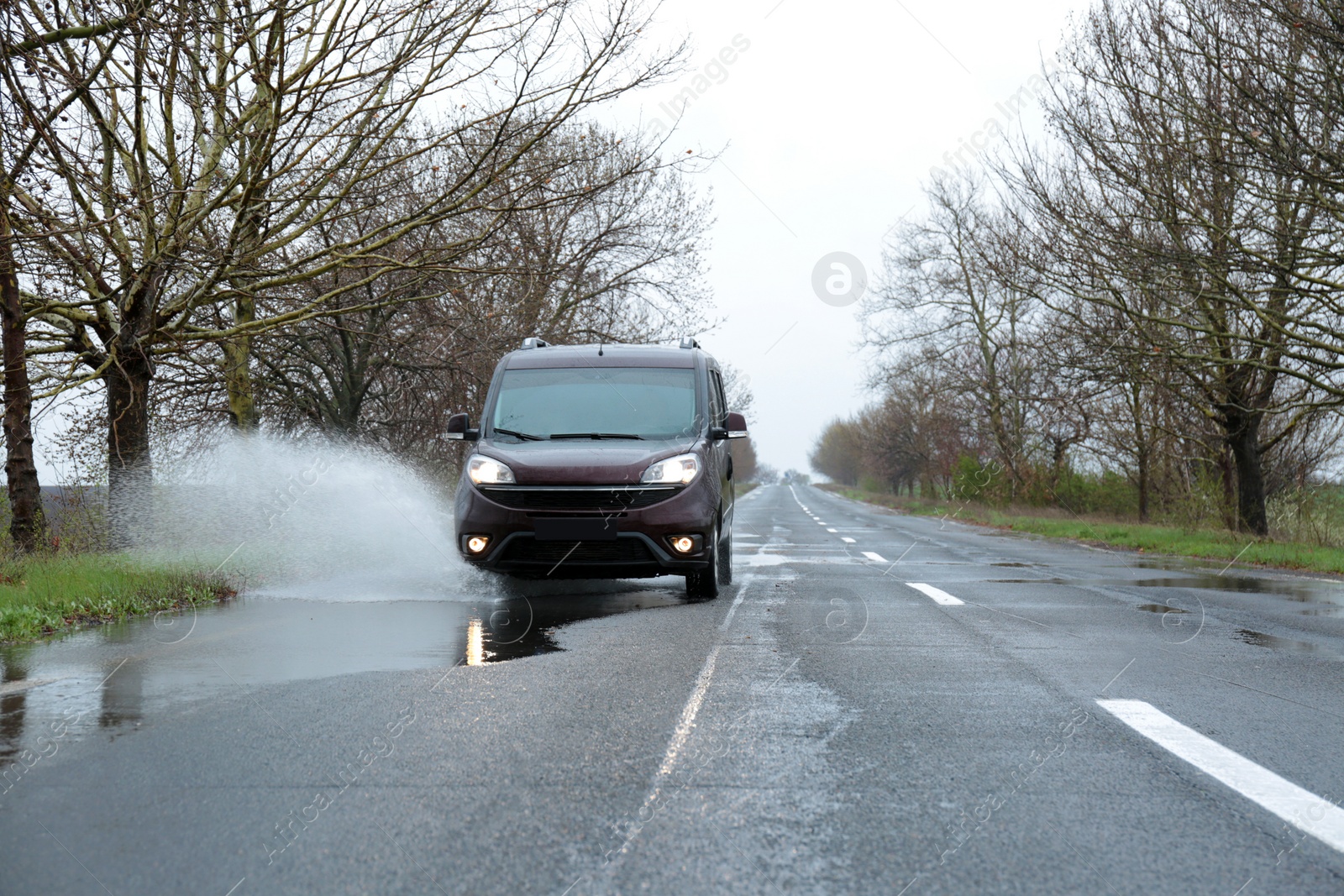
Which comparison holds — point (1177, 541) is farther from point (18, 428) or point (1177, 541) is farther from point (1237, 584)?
point (18, 428)

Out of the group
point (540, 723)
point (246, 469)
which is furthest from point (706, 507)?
point (246, 469)

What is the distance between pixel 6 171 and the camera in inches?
423

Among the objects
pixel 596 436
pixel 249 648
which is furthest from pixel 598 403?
pixel 249 648

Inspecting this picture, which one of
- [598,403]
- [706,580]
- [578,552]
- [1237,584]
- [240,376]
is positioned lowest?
[1237,584]

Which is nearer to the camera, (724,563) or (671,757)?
(671,757)

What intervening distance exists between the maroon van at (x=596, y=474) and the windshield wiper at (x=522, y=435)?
0.05 feet

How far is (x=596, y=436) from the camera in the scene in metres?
9.40

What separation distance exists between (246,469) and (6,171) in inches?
290

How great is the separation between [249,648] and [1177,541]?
18.4 meters

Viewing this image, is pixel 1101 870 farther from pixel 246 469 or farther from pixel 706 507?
pixel 246 469

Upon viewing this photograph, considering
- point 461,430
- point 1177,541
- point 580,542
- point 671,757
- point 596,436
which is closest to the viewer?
point 671,757

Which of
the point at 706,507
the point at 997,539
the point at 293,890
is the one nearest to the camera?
the point at 293,890

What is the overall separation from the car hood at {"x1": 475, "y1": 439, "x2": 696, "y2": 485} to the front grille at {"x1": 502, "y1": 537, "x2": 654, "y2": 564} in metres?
0.47

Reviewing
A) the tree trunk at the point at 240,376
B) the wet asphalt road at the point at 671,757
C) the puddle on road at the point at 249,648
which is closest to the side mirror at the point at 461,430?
the puddle on road at the point at 249,648
